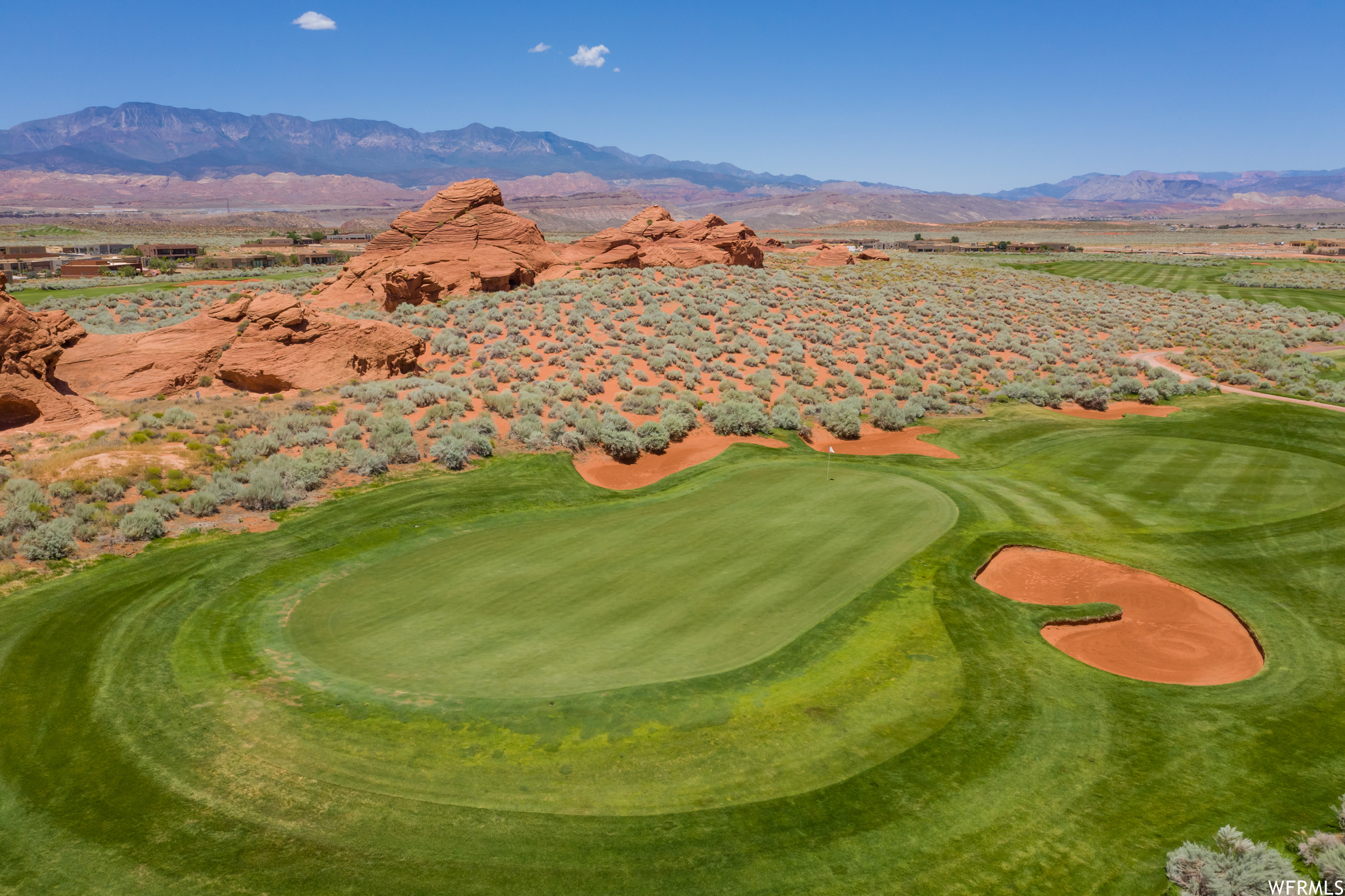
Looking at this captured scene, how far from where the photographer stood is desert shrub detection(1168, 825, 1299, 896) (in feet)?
21.5

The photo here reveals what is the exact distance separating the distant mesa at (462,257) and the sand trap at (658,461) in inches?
865

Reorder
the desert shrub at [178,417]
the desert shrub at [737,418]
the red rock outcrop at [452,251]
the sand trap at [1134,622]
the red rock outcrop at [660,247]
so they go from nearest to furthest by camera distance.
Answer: the sand trap at [1134,622] → the desert shrub at [178,417] → the desert shrub at [737,418] → the red rock outcrop at [452,251] → the red rock outcrop at [660,247]

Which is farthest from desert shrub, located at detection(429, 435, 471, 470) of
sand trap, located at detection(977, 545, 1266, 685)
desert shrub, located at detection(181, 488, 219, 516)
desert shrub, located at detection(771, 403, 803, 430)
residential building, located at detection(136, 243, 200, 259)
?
residential building, located at detection(136, 243, 200, 259)

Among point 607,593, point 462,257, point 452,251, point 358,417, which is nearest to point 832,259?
point 462,257

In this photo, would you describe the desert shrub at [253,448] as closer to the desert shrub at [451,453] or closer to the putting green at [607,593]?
the desert shrub at [451,453]

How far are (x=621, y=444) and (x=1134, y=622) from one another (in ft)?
48.5

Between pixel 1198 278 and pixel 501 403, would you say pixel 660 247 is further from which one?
pixel 1198 278

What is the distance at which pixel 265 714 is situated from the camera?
9094 mm

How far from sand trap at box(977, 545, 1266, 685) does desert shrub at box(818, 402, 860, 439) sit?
10639 mm

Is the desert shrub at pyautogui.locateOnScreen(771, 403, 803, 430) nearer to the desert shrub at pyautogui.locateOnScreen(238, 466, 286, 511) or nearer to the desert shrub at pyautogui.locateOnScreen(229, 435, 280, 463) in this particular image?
the desert shrub at pyautogui.locateOnScreen(238, 466, 286, 511)

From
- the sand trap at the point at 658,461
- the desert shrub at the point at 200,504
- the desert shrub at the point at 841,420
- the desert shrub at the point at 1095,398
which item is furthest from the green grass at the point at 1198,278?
the desert shrub at the point at 200,504

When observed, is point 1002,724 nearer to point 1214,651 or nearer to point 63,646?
point 1214,651

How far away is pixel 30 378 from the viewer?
20.1 metres

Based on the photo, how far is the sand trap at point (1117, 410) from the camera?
2880cm
